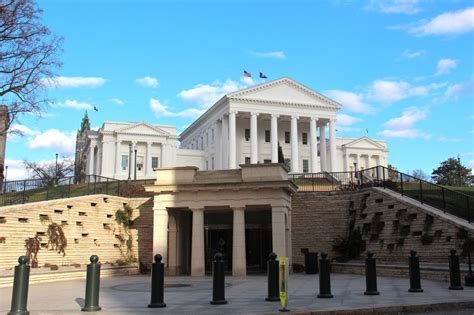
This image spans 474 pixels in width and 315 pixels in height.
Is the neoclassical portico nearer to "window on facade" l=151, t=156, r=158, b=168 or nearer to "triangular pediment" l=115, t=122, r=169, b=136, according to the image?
"triangular pediment" l=115, t=122, r=169, b=136

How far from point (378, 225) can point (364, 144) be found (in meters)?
73.4

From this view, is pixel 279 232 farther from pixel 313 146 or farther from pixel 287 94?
pixel 287 94

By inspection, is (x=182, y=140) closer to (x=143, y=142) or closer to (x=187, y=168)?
(x=143, y=142)

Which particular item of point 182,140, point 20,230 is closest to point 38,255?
point 20,230

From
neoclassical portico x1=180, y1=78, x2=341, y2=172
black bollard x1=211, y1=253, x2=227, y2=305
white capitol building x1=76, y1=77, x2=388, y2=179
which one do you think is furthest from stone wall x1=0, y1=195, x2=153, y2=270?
neoclassical portico x1=180, y1=78, x2=341, y2=172

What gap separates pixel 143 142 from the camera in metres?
84.4

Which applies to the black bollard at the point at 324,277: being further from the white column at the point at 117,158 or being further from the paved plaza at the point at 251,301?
the white column at the point at 117,158

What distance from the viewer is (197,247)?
24.5 m

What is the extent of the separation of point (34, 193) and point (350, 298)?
23.0m

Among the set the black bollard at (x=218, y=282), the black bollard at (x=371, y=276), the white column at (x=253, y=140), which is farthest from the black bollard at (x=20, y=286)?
the white column at (x=253, y=140)

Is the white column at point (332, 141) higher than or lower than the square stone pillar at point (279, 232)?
higher

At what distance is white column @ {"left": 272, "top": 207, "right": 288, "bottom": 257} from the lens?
23766mm

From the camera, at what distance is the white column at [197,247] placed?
2441 cm

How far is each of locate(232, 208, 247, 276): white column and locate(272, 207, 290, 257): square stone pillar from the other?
5.31 feet
